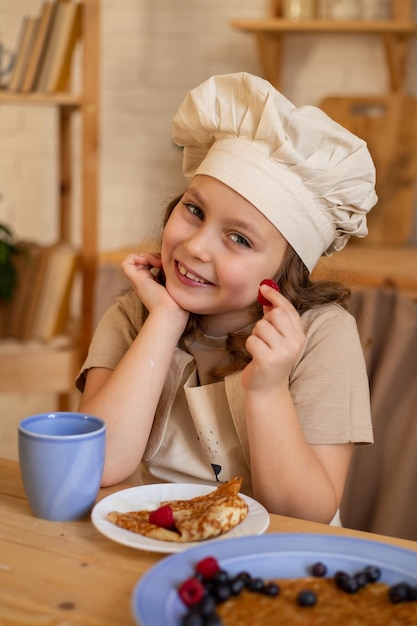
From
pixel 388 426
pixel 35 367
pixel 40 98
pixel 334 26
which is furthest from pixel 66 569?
pixel 334 26

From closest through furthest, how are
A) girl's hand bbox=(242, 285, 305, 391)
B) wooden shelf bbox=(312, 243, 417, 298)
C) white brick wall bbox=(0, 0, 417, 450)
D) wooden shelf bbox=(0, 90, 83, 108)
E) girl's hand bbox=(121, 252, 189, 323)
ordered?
girl's hand bbox=(242, 285, 305, 391) < girl's hand bbox=(121, 252, 189, 323) < wooden shelf bbox=(312, 243, 417, 298) < wooden shelf bbox=(0, 90, 83, 108) < white brick wall bbox=(0, 0, 417, 450)

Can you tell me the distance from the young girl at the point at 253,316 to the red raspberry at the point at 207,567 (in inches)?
12.9

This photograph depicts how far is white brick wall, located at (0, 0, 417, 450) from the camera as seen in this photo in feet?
10.1

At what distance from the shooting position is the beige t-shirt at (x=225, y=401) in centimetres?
116

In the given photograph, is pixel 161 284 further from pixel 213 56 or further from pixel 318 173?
pixel 213 56

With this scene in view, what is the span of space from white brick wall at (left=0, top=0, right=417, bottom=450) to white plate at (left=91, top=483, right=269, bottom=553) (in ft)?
7.33

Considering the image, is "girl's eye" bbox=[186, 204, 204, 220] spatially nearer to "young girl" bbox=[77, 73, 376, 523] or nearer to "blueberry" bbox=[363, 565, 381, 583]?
"young girl" bbox=[77, 73, 376, 523]

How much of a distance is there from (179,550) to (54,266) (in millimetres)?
2086

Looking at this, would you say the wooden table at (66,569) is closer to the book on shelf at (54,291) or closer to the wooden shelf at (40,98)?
the book on shelf at (54,291)

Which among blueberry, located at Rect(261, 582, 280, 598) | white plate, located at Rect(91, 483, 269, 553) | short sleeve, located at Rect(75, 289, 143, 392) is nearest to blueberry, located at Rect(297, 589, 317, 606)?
blueberry, located at Rect(261, 582, 280, 598)

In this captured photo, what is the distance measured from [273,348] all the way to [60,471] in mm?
299

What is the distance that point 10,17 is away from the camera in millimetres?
3469

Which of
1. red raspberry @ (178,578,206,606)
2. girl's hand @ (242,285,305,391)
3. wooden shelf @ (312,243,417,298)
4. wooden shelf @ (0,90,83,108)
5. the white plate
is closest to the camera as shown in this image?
red raspberry @ (178,578,206,606)

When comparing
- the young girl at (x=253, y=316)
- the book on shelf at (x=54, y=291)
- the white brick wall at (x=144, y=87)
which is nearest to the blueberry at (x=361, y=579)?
the young girl at (x=253, y=316)
